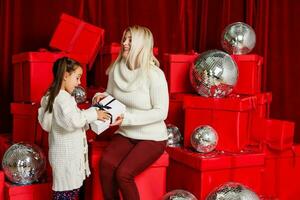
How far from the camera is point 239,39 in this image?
271 centimetres

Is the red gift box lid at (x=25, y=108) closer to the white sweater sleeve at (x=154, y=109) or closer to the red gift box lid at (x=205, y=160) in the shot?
the white sweater sleeve at (x=154, y=109)

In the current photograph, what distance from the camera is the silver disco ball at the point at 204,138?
91.7 inches

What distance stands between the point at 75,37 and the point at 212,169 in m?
1.08

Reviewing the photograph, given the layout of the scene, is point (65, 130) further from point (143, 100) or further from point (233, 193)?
Answer: point (233, 193)

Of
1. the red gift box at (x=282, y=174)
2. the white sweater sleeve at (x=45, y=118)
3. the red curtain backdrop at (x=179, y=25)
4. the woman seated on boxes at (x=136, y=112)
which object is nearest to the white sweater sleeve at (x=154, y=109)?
the woman seated on boxes at (x=136, y=112)

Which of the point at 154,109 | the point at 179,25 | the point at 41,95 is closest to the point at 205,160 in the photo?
the point at 154,109

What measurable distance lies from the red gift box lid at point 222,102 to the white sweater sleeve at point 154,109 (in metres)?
0.34

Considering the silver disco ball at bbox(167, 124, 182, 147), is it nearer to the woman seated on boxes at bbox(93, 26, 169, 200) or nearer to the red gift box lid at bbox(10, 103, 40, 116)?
the woman seated on boxes at bbox(93, 26, 169, 200)

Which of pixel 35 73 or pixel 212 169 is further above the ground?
pixel 35 73

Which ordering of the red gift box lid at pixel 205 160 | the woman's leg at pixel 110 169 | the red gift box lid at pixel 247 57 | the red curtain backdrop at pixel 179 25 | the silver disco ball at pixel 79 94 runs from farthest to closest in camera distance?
the red curtain backdrop at pixel 179 25
the red gift box lid at pixel 247 57
the silver disco ball at pixel 79 94
the red gift box lid at pixel 205 160
the woman's leg at pixel 110 169

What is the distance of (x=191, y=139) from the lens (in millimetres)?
2398

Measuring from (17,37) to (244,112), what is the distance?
4.94 ft

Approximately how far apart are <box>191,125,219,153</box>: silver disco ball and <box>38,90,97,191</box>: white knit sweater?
602mm

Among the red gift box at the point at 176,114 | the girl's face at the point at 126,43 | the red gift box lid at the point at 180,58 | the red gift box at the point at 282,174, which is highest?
the girl's face at the point at 126,43
